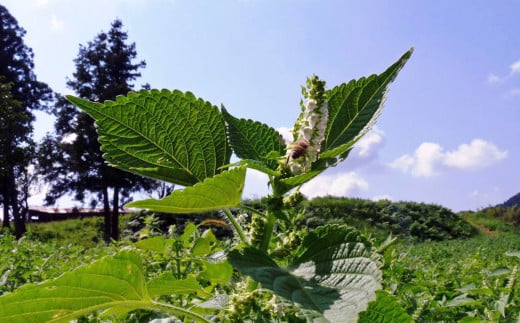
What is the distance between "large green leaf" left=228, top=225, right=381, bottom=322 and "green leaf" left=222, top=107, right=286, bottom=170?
0.23 metres

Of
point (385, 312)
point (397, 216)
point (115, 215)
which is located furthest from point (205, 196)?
point (115, 215)

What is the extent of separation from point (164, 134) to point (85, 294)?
39 centimetres

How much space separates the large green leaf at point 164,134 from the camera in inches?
44.7

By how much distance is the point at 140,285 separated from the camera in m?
1.00

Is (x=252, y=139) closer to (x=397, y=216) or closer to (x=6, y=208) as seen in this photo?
(x=397, y=216)

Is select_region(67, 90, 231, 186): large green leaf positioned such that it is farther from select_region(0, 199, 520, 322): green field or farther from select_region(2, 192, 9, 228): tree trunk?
select_region(2, 192, 9, 228): tree trunk

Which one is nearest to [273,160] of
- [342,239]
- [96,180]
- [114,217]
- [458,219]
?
[342,239]

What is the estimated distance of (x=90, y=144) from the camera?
124 feet

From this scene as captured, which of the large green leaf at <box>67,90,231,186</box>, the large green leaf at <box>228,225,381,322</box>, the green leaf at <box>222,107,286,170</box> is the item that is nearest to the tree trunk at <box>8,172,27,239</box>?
the large green leaf at <box>67,90,231,186</box>

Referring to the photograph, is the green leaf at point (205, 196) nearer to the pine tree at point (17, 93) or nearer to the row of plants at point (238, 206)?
the row of plants at point (238, 206)

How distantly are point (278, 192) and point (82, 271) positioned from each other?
38 cm

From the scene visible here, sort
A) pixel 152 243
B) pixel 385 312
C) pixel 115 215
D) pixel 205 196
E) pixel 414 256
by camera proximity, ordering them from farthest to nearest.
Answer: pixel 115 215
pixel 414 256
pixel 152 243
pixel 205 196
pixel 385 312

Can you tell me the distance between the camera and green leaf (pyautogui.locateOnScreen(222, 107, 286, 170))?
3.78 feet

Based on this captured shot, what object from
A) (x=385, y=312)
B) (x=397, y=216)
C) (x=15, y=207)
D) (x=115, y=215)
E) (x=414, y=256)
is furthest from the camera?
(x=115, y=215)
